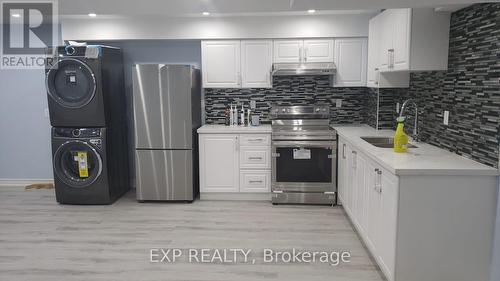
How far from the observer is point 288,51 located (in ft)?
16.1

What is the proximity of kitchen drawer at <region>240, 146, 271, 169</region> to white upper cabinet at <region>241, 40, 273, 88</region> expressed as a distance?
809mm

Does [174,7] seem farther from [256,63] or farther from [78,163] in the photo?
[78,163]

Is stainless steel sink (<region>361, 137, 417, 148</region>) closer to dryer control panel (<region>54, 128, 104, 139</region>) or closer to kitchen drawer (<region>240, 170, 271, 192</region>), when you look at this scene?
kitchen drawer (<region>240, 170, 271, 192</region>)

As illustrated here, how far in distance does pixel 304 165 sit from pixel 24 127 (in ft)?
12.9

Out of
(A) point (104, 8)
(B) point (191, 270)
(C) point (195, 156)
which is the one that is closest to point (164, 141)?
(C) point (195, 156)

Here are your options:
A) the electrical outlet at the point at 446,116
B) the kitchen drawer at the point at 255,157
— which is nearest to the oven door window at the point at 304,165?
the kitchen drawer at the point at 255,157

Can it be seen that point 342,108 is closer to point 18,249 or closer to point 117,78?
point 117,78

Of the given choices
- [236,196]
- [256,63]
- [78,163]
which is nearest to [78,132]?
[78,163]

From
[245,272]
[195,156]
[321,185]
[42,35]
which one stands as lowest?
[245,272]

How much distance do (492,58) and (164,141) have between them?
3.38m

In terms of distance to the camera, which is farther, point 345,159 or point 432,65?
point 345,159

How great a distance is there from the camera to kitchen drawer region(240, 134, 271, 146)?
4.79 meters

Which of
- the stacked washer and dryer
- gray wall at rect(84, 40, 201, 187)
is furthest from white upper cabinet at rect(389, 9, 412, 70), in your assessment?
the stacked washer and dryer

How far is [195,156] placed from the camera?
16.0 feet
